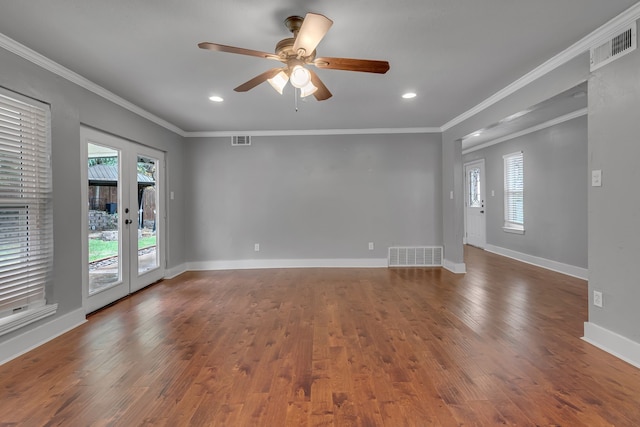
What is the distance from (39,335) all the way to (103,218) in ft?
4.45

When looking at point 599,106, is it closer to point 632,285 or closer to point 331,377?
point 632,285

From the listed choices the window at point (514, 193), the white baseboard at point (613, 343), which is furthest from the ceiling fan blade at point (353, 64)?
the window at point (514, 193)

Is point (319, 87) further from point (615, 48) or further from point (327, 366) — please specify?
point (615, 48)

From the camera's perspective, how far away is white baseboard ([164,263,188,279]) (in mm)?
4703

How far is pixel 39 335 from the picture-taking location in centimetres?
248

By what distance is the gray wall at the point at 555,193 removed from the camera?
4449 mm

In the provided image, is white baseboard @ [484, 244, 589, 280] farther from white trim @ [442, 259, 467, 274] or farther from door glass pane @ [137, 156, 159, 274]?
door glass pane @ [137, 156, 159, 274]

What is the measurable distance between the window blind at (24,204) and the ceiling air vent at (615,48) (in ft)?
15.5

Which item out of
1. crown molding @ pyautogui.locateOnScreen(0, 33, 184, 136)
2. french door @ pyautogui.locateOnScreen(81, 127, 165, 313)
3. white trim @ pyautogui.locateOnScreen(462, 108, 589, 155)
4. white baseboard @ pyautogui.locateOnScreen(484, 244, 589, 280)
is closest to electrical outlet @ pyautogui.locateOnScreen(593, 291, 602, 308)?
white baseboard @ pyautogui.locateOnScreen(484, 244, 589, 280)

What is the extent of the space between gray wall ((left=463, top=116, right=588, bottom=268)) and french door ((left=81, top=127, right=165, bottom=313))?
6567 millimetres

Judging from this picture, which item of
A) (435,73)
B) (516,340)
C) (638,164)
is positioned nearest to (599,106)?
(638,164)

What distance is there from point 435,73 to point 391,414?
117 inches

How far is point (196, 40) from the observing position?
2.29 meters

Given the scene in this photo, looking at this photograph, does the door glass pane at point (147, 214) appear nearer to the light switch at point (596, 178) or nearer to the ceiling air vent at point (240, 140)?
the ceiling air vent at point (240, 140)
